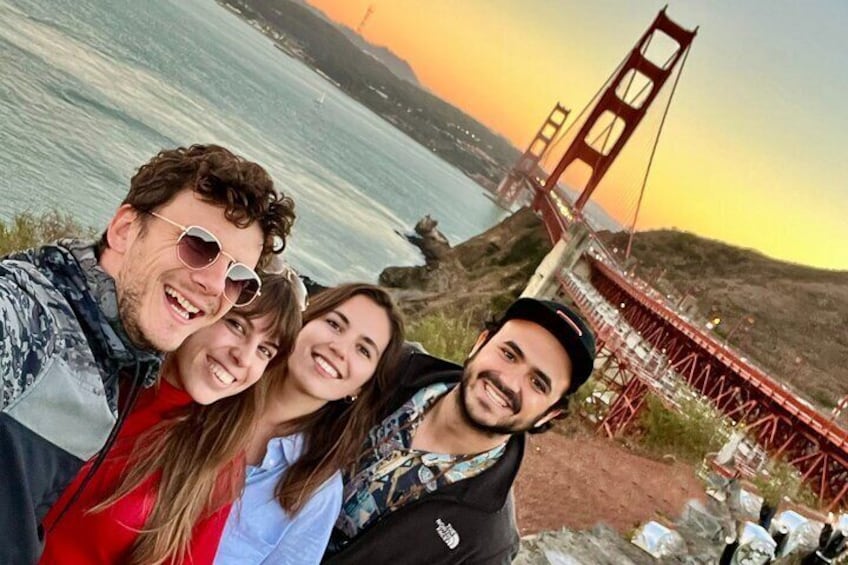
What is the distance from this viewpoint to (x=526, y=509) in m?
6.00

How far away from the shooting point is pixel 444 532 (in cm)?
234

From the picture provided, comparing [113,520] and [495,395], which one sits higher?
[495,395]

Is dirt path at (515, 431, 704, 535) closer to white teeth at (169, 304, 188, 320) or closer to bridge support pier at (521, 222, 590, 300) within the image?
white teeth at (169, 304, 188, 320)

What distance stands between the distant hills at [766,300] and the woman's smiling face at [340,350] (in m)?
44.4

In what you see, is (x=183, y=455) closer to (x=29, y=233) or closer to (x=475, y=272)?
(x=29, y=233)

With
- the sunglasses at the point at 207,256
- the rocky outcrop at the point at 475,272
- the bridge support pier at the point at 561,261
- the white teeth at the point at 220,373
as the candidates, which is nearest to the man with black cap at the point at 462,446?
the white teeth at the point at 220,373

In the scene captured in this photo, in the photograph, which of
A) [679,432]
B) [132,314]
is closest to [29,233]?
[132,314]

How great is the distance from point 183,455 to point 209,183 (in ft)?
2.42

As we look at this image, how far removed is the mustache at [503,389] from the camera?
2.51 metres

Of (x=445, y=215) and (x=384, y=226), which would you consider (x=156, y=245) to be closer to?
(x=384, y=226)

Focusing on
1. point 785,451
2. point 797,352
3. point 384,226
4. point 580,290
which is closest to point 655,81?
point 384,226

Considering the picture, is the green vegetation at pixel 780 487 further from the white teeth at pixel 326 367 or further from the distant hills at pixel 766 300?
the distant hills at pixel 766 300

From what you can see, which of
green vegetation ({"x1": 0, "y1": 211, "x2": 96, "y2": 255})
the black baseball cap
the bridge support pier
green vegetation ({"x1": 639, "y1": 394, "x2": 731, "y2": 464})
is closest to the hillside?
the bridge support pier

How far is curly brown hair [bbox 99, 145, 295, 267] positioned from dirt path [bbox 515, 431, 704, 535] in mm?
4468
